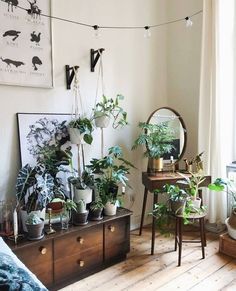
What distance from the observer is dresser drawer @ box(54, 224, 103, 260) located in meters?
2.11

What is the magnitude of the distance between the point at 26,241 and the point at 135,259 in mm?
1039

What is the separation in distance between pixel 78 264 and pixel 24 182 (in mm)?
757

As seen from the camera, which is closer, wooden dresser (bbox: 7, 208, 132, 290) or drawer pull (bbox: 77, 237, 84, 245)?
wooden dresser (bbox: 7, 208, 132, 290)

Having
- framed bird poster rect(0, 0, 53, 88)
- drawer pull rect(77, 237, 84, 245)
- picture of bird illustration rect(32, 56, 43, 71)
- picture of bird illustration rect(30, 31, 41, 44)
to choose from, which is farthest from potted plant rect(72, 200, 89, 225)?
picture of bird illustration rect(30, 31, 41, 44)

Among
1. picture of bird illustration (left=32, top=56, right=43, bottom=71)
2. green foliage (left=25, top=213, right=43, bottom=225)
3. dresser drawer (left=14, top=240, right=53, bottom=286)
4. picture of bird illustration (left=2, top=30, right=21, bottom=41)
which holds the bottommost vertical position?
dresser drawer (left=14, top=240, right=53, bottom=286)

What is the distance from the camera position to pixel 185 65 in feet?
11.1

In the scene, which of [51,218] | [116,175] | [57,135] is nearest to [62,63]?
[57,135]

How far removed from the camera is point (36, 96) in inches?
96.5

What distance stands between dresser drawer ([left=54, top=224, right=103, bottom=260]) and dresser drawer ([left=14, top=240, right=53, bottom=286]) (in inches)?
2.5

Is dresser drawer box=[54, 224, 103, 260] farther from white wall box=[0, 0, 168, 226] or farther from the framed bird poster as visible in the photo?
the framed bird poster

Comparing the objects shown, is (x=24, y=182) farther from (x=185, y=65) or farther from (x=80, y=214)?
(x=185, y=65)

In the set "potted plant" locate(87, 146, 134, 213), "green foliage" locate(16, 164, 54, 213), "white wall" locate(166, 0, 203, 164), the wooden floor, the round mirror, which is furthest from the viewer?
"white wall" locate(166, 0, 203, 164)

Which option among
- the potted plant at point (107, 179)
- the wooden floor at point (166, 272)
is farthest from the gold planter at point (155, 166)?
the wooden floor at point (166, 272)

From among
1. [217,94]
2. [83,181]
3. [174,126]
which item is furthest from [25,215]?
[217,94]
